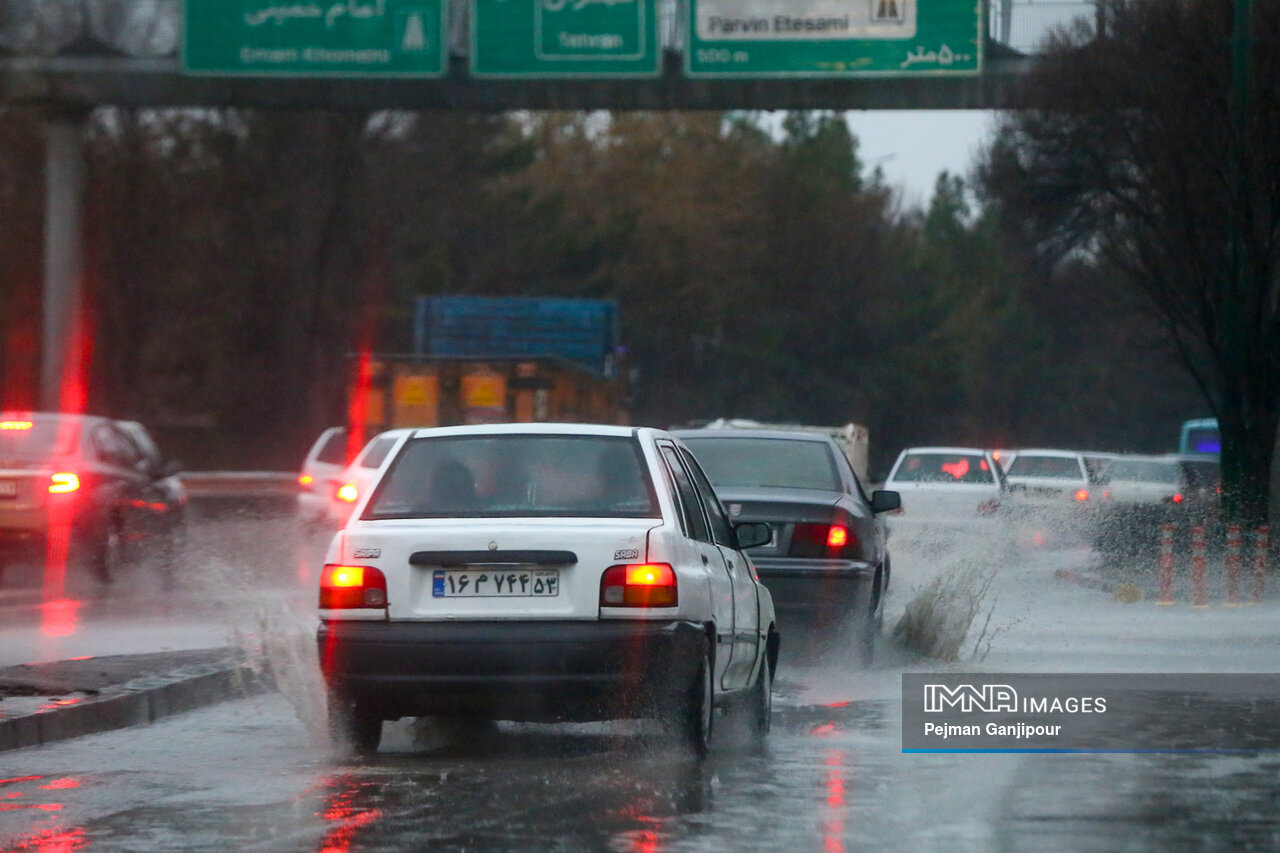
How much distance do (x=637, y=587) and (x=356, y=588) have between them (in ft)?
3.65

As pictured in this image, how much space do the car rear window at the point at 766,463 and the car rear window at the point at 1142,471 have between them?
15.6 metres

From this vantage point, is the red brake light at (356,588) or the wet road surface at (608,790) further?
the red brake light at (356,588)

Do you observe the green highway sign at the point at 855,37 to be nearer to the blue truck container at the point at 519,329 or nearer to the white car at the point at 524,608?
the blue truck container at the point at 519,329

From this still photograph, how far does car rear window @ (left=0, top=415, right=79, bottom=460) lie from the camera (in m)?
18.6

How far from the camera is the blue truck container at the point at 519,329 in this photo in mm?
38812

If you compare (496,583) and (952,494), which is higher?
(496,583)

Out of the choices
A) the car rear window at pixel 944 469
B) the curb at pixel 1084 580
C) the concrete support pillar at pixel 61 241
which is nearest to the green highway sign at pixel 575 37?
the car rear window at pixel 944 469

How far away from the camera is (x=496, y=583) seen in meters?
7.59

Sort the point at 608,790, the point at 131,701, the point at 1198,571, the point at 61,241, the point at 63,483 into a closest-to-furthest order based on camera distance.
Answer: the point at 608,790 → the point at 131,701 → the point at 1198,571 → the point at 63,483 → the point at 61,241

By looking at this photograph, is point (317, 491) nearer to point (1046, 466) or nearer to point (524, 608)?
point (1046, 466)

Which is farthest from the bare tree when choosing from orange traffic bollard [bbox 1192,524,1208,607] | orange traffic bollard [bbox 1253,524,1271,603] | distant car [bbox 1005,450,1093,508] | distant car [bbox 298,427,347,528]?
distant car [bbox 298,427,347,528]

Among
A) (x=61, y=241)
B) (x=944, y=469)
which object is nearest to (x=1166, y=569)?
(x=944, y=469)

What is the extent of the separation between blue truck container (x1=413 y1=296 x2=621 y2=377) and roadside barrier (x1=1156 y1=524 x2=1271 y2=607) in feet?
69.5

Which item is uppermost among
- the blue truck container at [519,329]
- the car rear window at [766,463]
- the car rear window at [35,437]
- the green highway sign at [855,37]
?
the green highway sign at [855,37]
